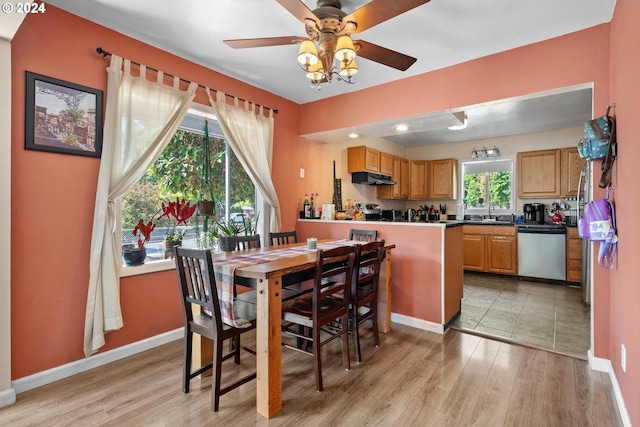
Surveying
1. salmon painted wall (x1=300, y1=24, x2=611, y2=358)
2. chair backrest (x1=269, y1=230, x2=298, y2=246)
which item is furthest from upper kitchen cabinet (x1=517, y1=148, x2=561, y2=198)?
chair backrest (x1=269, y1=230, x2=298, y2=246)

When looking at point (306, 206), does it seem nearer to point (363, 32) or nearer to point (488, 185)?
point (363, 32)

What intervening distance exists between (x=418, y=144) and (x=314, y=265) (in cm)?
512

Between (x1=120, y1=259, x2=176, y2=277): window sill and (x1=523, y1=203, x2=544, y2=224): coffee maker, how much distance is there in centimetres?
558

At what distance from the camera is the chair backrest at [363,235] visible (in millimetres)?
3321

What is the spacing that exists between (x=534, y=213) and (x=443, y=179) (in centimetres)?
162

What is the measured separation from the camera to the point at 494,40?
100 inches

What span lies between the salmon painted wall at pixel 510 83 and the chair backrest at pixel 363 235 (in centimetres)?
123

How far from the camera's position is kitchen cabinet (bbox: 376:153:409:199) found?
229 inches

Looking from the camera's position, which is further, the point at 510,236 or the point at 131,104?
the point at 510,236

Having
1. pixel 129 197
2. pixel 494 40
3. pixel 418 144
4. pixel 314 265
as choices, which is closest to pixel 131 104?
pixel 129 197

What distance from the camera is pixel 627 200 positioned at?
170cm

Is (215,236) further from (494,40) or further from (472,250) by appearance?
(472,250)

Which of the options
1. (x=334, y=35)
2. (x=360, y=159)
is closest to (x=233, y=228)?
(x=334, y=35)

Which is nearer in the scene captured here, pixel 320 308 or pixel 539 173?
pixel 320 308
